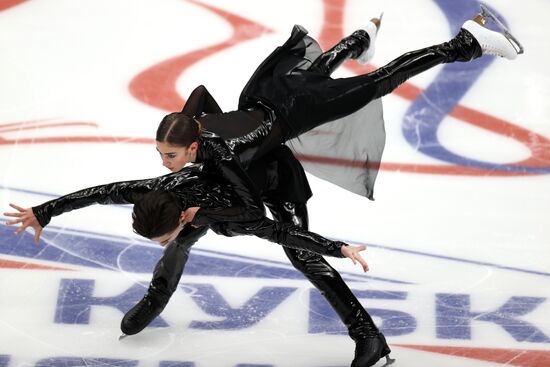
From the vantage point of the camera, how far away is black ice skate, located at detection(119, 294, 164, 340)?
5613 mm

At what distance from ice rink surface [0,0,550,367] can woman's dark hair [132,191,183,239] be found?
878 millimetres

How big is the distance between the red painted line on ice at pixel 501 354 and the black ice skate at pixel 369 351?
0.27 m

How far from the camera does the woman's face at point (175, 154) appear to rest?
4898 mm

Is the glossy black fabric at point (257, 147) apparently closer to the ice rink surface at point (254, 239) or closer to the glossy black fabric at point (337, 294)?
the glossy black fabric at point (337, 294)

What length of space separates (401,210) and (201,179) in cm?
169

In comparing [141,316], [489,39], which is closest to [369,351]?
[141,316]

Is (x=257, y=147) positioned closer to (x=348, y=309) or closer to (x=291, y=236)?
(x=291, y=236)

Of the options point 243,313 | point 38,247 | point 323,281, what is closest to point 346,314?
point 323,281

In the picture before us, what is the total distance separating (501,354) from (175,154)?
1.82m

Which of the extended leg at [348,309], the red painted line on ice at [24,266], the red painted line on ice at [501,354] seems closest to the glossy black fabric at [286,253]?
the extended leg at [348,309]

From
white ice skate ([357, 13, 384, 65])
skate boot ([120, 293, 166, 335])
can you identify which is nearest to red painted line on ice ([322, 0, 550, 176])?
white ice skate ([357, 13, 384, 65])

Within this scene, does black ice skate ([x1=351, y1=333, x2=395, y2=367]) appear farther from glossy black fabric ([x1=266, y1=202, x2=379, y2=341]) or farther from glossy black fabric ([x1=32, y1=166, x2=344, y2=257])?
glossy black fabric ([x1=32, y1=166, x2=344, y2=257])

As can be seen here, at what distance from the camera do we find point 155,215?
479 cm

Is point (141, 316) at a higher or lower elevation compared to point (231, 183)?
lower
